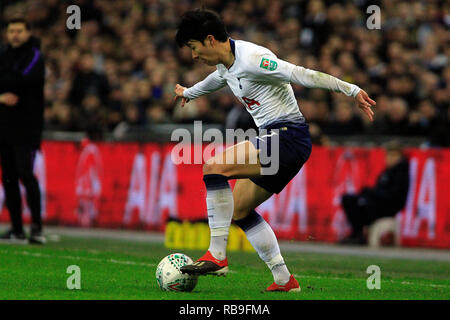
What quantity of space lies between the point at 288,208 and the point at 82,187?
3946mm

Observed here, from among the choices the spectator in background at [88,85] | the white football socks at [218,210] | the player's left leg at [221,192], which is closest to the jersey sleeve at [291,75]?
the player's left leg at [221,192]

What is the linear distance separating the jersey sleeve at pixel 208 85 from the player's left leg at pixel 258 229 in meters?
0.92

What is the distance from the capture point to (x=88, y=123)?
17641 millimetres

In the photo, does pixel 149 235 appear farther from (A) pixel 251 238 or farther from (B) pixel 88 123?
(A) pixel 251 238

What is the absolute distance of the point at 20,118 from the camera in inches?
487

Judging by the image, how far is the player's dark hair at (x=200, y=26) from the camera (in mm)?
7633

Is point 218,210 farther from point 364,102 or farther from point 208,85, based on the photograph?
point 364,102

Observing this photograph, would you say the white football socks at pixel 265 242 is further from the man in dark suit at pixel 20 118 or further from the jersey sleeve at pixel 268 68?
the man in dark suit at pixel 20 118

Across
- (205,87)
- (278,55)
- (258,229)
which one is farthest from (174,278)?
(278,55)

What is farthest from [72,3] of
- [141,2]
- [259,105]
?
[259,105]

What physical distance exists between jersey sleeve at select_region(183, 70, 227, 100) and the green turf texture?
1.68 meters

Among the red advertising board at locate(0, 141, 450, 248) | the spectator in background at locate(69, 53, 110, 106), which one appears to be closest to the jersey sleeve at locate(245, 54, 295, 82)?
the red advertising board at locate(0, 141, 450, 248)

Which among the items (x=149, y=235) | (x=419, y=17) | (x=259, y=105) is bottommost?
(x=149, y=235)

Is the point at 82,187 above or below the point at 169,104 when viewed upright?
below
